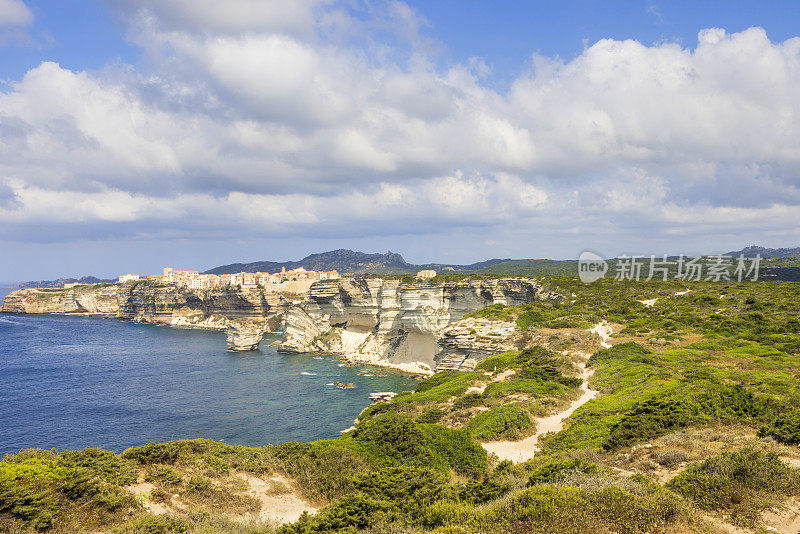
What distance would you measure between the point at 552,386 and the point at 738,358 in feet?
31.1

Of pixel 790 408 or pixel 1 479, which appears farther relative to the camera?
pixel 790 408

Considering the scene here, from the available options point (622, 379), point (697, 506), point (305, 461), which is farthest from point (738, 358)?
point (305, 461)

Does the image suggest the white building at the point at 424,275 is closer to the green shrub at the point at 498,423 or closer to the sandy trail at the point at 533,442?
the sandy trail at the point at 533,442

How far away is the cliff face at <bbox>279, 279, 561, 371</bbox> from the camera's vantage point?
56.8 metres

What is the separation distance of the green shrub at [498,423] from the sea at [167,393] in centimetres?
1728

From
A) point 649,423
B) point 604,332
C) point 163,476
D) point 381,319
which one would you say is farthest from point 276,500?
point 381,319

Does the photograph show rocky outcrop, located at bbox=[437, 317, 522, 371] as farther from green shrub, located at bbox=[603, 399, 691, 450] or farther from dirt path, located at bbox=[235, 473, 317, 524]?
dirt path, located at bbox=[235, 473, 317, 524]

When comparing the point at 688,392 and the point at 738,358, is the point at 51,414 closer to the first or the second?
the point at 688,392

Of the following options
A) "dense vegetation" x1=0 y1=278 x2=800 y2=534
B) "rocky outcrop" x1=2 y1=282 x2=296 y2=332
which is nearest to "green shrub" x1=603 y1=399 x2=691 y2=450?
"dense vegetation" x1=0 y1=278 x2=800 y2=534

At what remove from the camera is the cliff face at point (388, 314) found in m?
56.8

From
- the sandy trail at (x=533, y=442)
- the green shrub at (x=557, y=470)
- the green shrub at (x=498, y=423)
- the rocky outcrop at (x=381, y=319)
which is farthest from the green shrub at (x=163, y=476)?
the rocky outcrop at (x=381, y=319)

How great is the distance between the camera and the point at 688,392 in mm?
13461

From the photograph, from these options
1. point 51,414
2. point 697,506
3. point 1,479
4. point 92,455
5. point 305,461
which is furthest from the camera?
point 51,414

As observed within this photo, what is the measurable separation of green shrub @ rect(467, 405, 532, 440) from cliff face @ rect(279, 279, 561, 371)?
30028 mm
